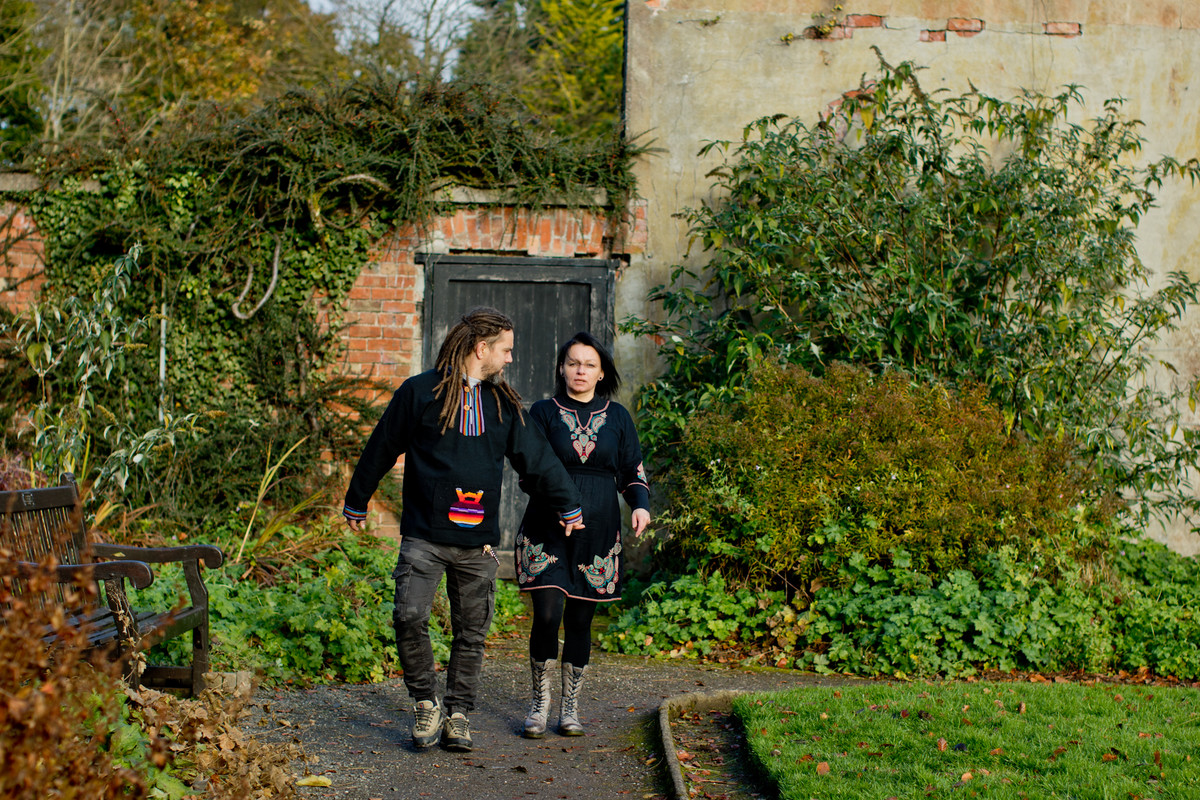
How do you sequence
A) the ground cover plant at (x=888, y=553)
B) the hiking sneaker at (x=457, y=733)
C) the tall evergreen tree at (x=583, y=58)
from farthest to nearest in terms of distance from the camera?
the tall evergreen tree at (x=583, y=58) → the ground cover plant at (x=888, y=553) → the hiking sneaker at (x=457, y=733)

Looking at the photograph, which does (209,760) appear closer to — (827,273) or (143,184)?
(827,273)

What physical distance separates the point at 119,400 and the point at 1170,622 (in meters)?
7.30

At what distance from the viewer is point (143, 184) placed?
7.62 m

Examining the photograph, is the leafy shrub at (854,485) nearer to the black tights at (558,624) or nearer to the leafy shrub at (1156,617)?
the leafy shrub at (1156,617)

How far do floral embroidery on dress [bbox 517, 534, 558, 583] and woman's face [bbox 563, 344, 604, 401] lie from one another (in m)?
0.70

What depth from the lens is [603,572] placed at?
4359mm

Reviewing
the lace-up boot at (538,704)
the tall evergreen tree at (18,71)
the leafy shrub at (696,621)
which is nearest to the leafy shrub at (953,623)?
the leafy shrub at (696,621)

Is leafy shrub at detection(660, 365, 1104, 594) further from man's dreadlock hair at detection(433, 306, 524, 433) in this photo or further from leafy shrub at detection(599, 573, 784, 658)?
man's dreadlock hair at detection(433, 306, 524, 433)

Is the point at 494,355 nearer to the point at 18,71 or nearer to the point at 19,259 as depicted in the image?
the point at 19,259

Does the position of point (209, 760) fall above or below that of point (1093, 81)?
below

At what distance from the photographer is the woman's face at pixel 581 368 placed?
14.5 feet

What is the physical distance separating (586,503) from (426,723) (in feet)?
3.67

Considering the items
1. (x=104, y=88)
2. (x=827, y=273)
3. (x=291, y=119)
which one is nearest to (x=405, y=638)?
(x=827, y=273)

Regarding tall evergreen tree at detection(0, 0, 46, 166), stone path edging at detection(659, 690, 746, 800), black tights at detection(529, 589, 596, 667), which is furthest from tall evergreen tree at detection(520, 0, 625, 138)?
black tights at detection(529, 589, 596, 667)
